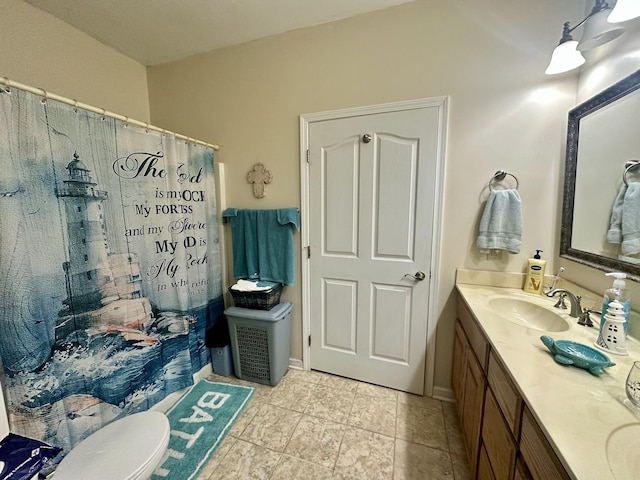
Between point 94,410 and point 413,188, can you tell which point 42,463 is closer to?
point 94,410

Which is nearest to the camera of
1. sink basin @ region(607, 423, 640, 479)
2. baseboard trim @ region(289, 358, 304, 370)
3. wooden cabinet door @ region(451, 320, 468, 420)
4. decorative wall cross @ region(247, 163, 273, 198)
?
sink basin @ region(607, 423, 640, 479)

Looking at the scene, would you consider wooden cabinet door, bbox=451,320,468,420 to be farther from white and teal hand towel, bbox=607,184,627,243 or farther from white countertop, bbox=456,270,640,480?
white and teal hand towel, bbox=607,184,627,243

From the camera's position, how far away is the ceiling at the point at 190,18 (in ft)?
5.35

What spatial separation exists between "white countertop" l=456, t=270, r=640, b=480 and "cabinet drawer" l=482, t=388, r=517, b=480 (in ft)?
0.74

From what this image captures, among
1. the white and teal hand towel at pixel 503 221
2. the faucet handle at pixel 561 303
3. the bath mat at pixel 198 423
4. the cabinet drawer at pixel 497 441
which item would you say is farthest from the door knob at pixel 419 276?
the bath mat at pixel 198 423

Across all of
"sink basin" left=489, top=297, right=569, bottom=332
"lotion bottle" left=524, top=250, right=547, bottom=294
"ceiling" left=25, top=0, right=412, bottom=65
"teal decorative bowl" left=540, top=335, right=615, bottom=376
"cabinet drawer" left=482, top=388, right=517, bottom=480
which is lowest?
"cabinet drawer" left=482, top=388, right=517, bottom=480

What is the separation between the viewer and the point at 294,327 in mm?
2168

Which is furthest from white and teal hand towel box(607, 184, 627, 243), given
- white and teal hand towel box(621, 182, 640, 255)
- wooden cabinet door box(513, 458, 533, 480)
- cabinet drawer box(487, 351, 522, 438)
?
wooden cabinet door box(513, 458, 533, 480)

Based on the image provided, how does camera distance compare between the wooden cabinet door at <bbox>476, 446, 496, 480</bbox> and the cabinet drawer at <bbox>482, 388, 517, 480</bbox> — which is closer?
the cabinet drawer at <bbox>482, 388, 517, 480</bbox>

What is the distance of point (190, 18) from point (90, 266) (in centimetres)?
176

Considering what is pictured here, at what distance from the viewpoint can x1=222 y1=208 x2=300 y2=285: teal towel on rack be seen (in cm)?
202

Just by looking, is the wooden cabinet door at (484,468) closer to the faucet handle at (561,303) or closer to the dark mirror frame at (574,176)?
Answer: the faucet handle at (561,303)

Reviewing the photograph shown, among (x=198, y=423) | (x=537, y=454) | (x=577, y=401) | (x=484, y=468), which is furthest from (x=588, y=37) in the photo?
(x=198, y=423)

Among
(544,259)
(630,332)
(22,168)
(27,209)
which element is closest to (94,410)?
(27,209)
